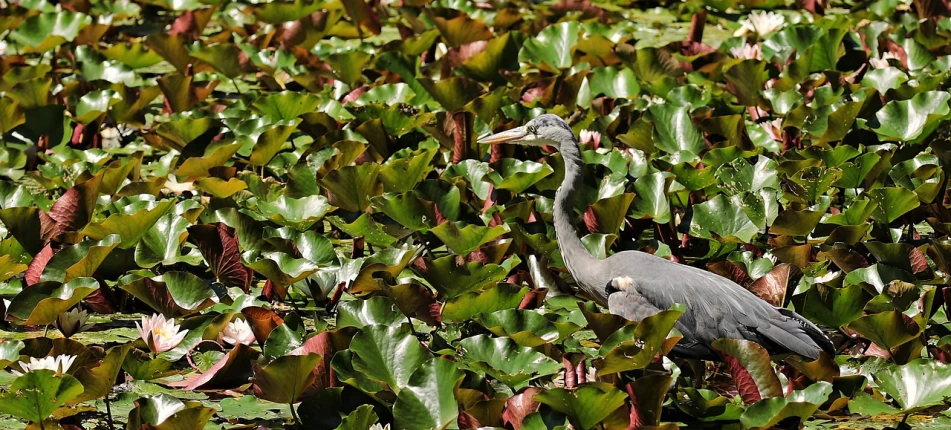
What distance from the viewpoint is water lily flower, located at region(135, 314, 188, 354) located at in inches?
139

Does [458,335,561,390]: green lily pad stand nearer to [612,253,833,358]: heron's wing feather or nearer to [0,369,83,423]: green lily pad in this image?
[612,253,833,358]: heron's wing feather

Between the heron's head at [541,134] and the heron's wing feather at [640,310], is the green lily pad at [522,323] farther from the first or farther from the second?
the heron's head at [541,134]

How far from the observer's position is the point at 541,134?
4520 millimetres

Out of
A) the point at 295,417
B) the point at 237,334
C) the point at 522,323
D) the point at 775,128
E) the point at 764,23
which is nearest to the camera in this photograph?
the point at 295,417

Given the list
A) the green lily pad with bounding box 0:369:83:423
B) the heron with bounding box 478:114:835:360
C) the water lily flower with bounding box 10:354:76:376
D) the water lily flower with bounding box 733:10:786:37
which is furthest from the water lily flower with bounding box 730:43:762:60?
the green lily pad with bounding box 0:369:83:423

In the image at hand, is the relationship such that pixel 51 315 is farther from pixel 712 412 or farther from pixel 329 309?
pixel 712 412

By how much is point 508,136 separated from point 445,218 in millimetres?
458

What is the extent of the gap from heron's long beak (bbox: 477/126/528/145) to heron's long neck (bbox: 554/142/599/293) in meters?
0.27

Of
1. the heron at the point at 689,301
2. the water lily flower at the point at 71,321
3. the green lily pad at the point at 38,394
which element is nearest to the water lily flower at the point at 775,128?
the heron at the point at 689,301

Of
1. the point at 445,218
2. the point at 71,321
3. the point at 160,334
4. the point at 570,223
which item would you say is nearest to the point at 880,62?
the point at 570,223

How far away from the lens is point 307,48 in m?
6.80

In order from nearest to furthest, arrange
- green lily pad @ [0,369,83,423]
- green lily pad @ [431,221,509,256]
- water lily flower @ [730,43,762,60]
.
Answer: green lily pad @ [0,369,83,423] → green lily pad @ [431,221,509,256] → water lily flower @ [730,43,762,60]

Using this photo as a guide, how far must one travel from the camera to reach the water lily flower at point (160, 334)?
3535 millimetres

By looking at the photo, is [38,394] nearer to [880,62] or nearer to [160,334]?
[160,334]
